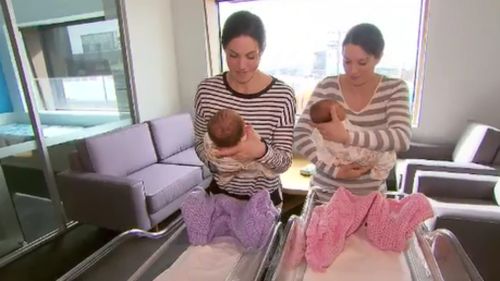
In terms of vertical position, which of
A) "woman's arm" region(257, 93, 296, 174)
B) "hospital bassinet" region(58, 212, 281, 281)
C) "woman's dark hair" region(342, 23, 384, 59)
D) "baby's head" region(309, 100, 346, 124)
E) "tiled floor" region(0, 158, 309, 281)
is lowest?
"tiled floor" region(0, 158, 309, 281)

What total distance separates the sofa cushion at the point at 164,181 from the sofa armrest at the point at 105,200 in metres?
0.11

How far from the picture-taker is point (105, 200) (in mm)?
2600

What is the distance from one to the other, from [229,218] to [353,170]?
48 cm

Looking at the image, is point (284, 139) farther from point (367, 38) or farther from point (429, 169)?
point (429, 169)

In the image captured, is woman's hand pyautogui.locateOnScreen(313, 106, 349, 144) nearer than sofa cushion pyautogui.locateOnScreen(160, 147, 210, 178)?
Yes

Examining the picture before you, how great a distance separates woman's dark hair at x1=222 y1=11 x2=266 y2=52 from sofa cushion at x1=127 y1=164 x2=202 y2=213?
1.93 m

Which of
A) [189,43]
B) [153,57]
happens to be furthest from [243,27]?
[189,43]

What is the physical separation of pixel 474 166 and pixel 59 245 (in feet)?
11.5

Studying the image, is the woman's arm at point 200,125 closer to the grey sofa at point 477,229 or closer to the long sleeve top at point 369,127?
the long sleeve top at point 369,127

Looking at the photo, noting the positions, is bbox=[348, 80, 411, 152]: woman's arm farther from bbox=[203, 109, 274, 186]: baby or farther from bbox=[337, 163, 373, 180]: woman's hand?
bbox=[203, 109, 274, 186]: baby

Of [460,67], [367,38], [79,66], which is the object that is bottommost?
[460,67]

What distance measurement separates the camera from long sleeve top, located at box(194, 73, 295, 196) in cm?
108

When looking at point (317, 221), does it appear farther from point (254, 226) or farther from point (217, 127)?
point (217, 127)

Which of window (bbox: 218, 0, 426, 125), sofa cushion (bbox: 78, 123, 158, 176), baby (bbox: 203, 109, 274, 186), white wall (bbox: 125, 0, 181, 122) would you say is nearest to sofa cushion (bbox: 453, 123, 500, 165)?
window (bbox: 218, 0, 426, 125)
